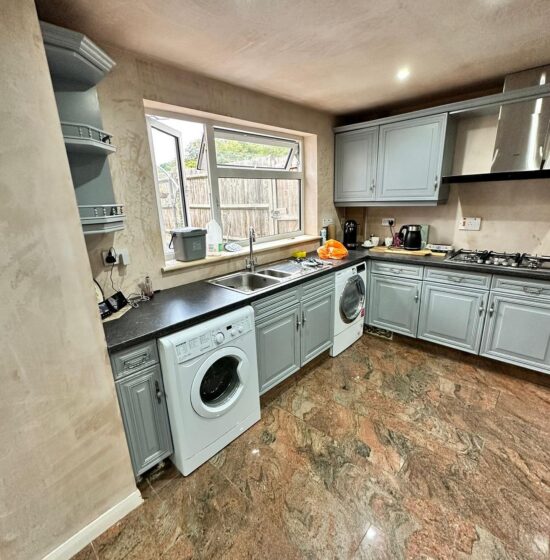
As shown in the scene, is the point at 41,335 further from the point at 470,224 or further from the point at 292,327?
the point at 470,224

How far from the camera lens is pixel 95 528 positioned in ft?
4.40

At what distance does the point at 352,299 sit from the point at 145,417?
203 centimetres

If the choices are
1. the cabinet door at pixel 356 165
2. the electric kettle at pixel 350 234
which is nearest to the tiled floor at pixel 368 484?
the electric kettle at pixel 350 234

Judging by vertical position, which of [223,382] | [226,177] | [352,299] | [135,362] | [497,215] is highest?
[226,177]

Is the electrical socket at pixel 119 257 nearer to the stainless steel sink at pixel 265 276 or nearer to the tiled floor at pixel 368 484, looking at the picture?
the stainless steel sink at pixel 265 276

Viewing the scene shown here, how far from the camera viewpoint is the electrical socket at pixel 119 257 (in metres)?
1.73

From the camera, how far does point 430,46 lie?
5.57 feet

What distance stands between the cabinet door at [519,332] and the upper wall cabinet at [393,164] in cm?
108

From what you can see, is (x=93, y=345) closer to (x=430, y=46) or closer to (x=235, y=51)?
(x=235, y=51)

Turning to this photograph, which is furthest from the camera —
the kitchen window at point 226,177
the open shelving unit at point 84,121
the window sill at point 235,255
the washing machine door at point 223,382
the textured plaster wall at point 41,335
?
the kitchen window at point 226,177

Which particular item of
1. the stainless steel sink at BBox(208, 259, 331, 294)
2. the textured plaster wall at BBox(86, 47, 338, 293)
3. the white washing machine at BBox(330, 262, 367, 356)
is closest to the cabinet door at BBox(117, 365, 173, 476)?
the textured plaster wall at BBox(86, 47, 338, 293)

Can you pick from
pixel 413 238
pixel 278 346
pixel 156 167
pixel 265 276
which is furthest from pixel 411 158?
pixel 156 167

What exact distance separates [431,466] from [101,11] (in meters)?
2.81

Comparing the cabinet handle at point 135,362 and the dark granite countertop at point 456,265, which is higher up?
the dark granite countertop at point 456,265
